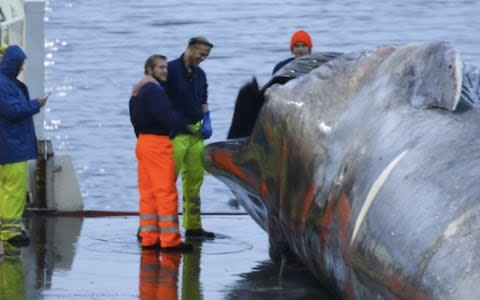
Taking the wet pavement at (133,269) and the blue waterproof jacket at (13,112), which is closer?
the wet pavement at (133,269)

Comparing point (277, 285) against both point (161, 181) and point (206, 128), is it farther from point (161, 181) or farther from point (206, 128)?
point (206, 128)

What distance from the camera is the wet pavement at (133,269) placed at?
37.3 feet

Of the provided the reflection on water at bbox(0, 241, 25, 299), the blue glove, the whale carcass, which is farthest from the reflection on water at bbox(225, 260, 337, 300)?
the blue glove

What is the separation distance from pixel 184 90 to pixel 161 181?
109 centimetres

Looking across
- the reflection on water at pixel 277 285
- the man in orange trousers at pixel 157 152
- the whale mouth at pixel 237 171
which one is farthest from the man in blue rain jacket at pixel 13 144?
the reflection on water at pixel 277 285

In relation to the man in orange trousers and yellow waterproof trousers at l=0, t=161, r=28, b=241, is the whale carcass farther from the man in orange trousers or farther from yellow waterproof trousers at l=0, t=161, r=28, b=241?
yellow waterproof trousers at l=0, t=161, r=28, b=241

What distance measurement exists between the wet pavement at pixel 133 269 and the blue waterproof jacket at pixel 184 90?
1.09m

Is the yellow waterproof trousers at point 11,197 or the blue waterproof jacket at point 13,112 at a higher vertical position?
the blue waterproof jacket at point 13,112

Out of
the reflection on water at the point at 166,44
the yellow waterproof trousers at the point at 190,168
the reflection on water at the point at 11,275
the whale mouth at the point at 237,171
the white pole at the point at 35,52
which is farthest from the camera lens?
the reflection on water at the point at 166,44

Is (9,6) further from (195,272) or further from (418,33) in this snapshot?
(418,33)

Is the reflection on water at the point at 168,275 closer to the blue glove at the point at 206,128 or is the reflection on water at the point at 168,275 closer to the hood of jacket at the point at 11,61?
the blue glove at the point at 206,128

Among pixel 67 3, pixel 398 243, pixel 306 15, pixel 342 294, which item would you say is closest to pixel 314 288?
pixel 342 294

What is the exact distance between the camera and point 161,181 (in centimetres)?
1316

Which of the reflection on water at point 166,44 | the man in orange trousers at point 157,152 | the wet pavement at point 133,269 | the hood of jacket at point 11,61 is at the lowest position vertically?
the reflection on water at point 166,44
